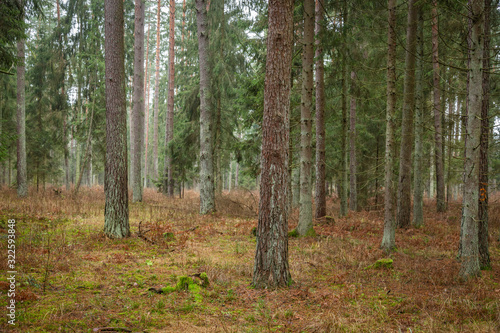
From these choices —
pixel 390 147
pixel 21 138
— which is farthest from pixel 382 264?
pixel 21 138

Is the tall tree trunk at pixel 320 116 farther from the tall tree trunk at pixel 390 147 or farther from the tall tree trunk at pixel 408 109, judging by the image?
the tall tree trunk at pixel 390 147

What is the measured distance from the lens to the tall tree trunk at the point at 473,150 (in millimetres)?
5625

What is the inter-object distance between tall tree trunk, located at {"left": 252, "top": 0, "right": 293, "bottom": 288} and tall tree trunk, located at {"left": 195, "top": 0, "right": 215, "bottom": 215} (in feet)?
26.8

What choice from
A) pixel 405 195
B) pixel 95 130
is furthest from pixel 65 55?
pixel 405 195

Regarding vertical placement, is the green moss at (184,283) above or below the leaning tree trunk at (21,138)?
below

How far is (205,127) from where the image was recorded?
13.3 m

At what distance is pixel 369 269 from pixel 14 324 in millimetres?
6097

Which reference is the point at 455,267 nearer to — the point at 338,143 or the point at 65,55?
the point at 338,143

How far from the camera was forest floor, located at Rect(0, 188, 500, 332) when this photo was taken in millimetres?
3895

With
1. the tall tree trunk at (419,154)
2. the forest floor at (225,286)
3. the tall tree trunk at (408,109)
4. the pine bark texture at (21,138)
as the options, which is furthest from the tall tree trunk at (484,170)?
the pine bark texture at (21,138)

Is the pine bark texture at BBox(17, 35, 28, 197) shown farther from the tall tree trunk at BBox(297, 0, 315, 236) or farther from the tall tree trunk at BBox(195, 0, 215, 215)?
the tall tree trunk at BBox(297, 0, 315, 236)

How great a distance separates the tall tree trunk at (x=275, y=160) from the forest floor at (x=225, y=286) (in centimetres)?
43

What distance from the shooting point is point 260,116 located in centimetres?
1374

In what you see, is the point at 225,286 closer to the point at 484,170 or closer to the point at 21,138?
the point at 484,170
